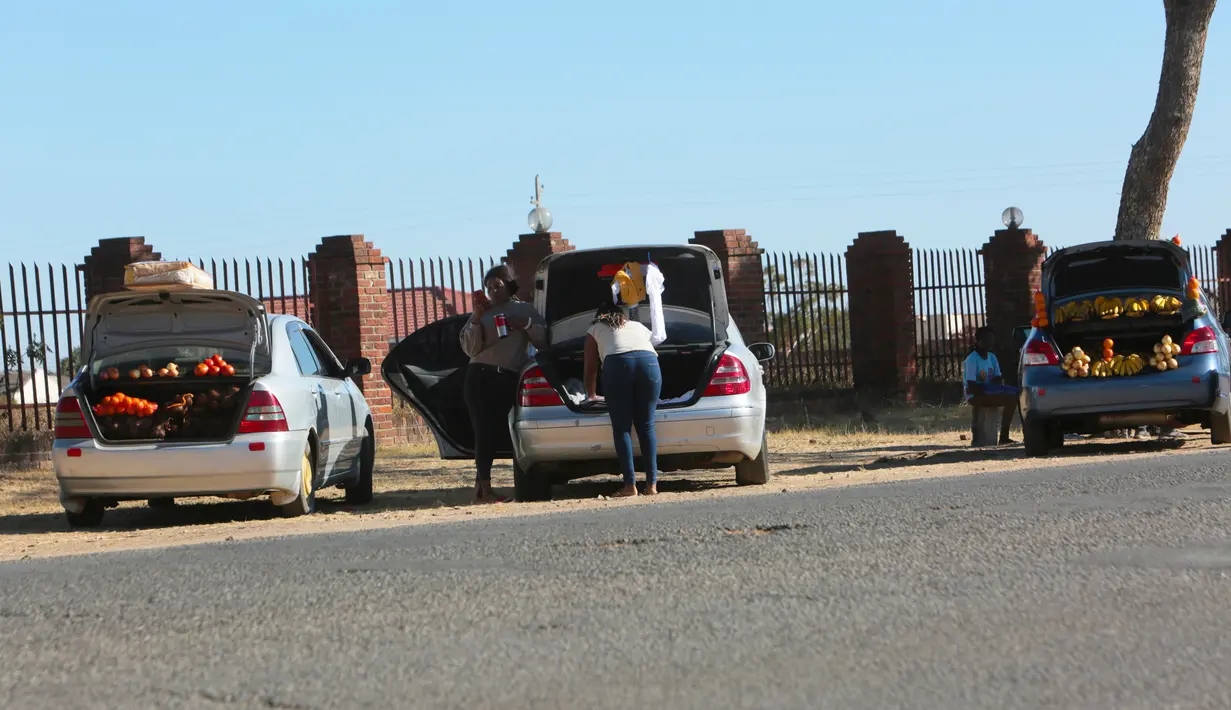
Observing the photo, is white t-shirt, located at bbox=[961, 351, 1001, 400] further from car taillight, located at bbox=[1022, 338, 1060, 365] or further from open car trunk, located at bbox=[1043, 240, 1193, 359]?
car taillight, located at bbox=[1022, 338, 1060, 365]

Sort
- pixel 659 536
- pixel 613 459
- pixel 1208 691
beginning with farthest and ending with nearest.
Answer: pixel 613 459 → pixel 659 536 → pixel 1208 691

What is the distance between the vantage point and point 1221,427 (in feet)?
44.7

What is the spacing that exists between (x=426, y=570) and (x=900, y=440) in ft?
42.7

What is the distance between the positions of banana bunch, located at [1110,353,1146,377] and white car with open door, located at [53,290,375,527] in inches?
268

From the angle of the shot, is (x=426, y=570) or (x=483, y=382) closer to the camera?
(x=426, y=570)

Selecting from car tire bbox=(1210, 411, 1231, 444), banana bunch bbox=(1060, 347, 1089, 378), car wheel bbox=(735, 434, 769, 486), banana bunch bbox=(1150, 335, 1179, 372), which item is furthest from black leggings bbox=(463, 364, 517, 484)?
car tire bbox=(1210, 411, 1231, 444)

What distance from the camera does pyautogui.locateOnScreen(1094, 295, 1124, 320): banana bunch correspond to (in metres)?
14.2

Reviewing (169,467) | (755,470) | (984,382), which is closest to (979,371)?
(984,382)

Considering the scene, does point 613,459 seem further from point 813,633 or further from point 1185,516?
point 813,633

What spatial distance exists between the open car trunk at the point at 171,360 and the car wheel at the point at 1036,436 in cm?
680

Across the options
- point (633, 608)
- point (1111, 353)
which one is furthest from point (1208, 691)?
point (1111, 353)

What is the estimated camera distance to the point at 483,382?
11898mm

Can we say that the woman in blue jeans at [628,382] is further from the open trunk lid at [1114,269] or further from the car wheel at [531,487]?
the open trunk lid at [1114,269]

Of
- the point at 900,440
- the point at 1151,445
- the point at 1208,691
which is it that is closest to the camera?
the point at 1208,691
